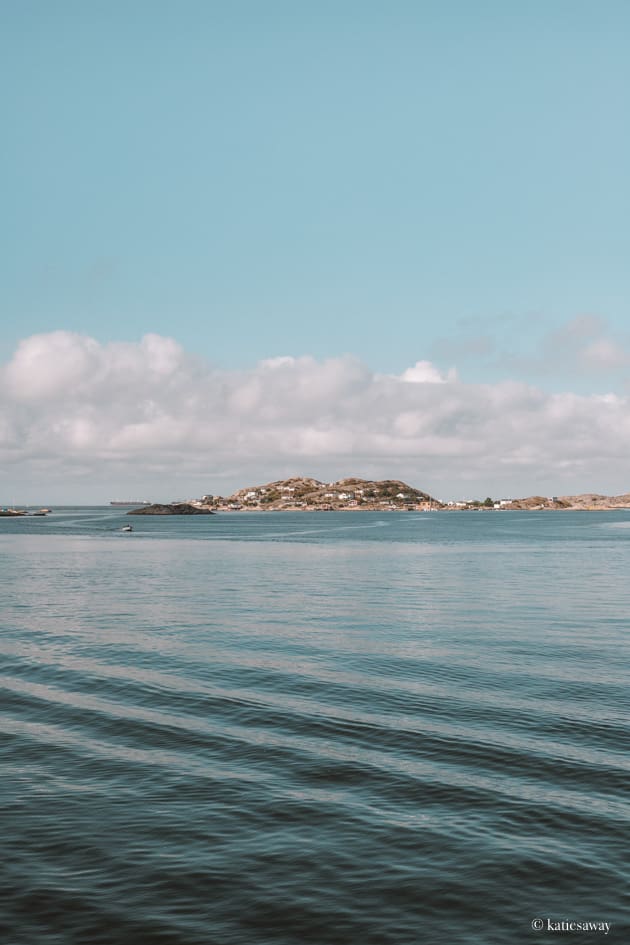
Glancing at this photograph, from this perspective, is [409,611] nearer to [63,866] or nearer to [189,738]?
[189,738]

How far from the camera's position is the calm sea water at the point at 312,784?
13836 mm

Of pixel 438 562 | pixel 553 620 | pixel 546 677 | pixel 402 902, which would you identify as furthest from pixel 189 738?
pixel 438 562

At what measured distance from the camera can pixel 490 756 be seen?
71.7 ft

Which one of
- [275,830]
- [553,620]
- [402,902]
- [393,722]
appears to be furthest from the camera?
[553,620]

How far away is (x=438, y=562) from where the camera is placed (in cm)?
10994

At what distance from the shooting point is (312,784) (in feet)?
64.8

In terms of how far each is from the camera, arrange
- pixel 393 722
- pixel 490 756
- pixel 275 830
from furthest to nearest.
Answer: pixel 393 722 → pixel 490 756 → pixel 275 830

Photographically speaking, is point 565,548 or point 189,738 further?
point 565,548

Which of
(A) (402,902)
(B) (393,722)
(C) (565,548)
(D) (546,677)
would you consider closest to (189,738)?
(B) (393,722)

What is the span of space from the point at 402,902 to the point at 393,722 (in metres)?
11.5

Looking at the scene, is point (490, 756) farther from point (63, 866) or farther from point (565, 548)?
point (565, 548)

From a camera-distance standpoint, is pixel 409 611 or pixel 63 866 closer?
pixel 63 866

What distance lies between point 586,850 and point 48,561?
106812mm

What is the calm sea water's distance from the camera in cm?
1384
